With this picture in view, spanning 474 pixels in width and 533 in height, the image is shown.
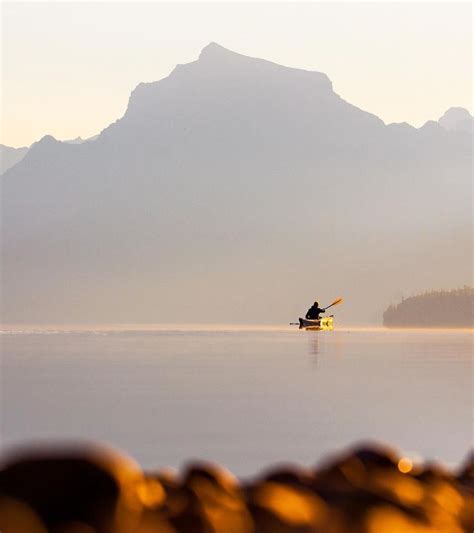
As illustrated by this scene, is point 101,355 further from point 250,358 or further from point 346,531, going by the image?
point 346,531

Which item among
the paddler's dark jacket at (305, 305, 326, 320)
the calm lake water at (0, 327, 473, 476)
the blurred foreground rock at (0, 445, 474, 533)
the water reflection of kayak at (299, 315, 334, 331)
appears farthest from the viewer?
the paddler's dark jacket at (305, 305, 326, 320)

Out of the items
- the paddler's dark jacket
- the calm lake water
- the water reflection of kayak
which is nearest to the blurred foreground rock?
the calm lake water

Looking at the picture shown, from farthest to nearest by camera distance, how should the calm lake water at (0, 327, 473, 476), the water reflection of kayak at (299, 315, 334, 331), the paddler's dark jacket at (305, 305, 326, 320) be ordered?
the paddler's dark jacket at (305, 305, 326, 320)
the water reflection of kayak at (299, 315, 334, 331)
the calm lake water at (0, 327, 473, 476)

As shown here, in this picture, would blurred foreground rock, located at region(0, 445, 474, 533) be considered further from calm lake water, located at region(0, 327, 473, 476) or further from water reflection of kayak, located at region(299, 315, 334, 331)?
water reflection of kayak, located at region(299, 315, 334, 331)

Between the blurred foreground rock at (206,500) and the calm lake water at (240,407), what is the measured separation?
174 cm

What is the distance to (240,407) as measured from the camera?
28.8 feet

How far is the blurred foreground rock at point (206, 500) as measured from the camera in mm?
2900

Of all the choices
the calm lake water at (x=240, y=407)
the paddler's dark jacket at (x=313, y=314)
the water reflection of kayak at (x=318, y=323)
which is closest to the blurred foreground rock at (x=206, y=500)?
the calm lake water at (x=240, y=407)

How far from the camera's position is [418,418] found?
798 cm

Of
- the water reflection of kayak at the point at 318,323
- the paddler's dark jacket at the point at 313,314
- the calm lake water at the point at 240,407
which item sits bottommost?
the calm lake water at the point at 240,407

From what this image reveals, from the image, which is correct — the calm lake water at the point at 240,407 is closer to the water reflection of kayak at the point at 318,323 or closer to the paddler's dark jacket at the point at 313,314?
the water reflection of kayak at the point at 318,323

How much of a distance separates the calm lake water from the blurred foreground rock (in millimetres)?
1744

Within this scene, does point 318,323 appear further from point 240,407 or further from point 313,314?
point 240,407

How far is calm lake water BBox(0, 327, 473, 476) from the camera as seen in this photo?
→ 643 cm
